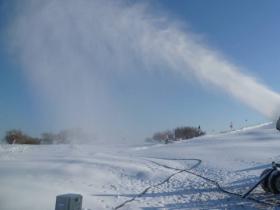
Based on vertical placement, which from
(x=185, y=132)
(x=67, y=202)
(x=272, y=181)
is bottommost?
(x=67, y=202)

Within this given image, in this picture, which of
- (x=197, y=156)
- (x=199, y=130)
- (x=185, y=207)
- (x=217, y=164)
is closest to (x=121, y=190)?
(x=185, y=207)

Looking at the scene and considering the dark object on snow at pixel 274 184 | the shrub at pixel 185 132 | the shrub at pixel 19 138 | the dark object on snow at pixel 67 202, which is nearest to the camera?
the dark object on snow at pixel 67 202

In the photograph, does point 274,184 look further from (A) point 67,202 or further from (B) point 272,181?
(A) point 67,202

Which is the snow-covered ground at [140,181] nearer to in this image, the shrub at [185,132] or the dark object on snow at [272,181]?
the dark object on snow at [272,181]

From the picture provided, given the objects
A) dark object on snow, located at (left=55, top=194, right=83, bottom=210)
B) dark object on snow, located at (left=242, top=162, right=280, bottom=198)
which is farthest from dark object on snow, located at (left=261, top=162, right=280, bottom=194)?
dark object on snow, located at (left=55, top=194, right=83, bottom=210)

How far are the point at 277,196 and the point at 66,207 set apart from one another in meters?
7.26

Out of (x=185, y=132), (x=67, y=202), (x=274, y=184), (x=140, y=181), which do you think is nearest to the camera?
(x=67, y=202)

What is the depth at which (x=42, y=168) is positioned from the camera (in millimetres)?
16625

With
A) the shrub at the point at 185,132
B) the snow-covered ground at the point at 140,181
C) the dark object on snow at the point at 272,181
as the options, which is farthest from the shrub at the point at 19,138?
the dark object on snow at the point at 272,181

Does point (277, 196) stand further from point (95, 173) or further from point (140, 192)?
point (95, 173)

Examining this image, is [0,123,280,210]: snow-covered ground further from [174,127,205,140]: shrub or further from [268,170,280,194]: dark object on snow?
[174,127,205,140]: shrub

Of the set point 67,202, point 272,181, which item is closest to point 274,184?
point 272,181

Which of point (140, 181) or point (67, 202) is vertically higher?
point (140, 181)

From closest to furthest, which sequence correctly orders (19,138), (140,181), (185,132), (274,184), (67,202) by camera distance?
1. (67,202)
2. (274,184)
3. (140,181)
4. (19,138)
5. (185,132)
